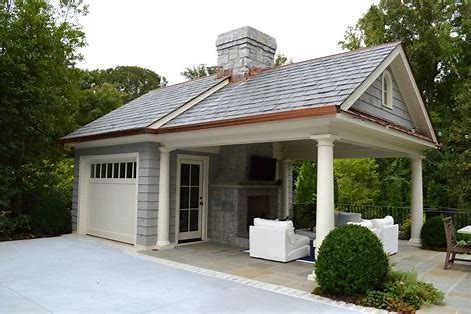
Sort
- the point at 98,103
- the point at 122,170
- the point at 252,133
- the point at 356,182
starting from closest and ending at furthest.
A: 1. the point at 252,133
2. the point at 122,170
3. the point at 356,182
4. the point at 98,103

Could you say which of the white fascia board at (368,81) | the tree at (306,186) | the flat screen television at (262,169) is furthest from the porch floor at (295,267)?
the tree at (306,186)

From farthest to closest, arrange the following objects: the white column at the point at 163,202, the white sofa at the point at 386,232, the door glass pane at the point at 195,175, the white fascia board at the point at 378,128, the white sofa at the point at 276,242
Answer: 1. the door glass pane at the point at 195,175
2. the white column at the point at 163,202
3. the white sofa at the point at 386,232
4. the white sofa at the point at 276,242
5. the white fascia board at the point at 378,128

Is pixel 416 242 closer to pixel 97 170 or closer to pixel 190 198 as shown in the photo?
pixel 190 198

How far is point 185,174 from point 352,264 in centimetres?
528

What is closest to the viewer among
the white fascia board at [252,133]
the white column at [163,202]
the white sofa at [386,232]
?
the white fascia board at [252,133]

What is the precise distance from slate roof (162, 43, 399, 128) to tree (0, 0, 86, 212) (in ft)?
12.9

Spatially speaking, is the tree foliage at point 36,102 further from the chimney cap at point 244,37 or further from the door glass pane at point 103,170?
the chimney cap at point 244,37

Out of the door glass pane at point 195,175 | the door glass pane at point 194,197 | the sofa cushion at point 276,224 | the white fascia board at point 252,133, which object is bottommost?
the sofa cushion at point 276,224

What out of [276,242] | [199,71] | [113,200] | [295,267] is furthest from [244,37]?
[199,71]

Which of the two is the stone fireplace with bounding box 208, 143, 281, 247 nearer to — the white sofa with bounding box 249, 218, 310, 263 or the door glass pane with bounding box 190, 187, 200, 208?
the door glass pane with bounding box 190, 187, 200, 208

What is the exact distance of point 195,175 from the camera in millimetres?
9688

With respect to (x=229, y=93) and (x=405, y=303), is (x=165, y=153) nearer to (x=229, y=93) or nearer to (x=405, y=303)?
(x=229, y=93)

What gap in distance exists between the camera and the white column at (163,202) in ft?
28.0

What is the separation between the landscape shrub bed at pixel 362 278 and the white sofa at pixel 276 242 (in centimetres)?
202
